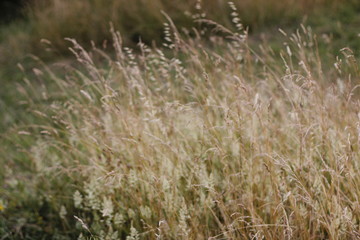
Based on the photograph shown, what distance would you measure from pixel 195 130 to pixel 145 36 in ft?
11.5

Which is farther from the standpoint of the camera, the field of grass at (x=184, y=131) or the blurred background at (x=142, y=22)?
the blurred background at (x=142, y=22)

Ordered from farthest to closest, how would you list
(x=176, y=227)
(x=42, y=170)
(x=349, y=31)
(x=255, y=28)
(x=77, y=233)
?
(x=255, y=28)
(x=349, y=31)
(x=42, y=170)
(x=77, y=233)
(x=176, y=227)

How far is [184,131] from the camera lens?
302 cm

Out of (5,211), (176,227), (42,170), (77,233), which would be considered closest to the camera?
(176,227)

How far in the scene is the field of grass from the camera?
204 cm

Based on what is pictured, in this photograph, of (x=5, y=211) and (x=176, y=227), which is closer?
(x=176, y=227)

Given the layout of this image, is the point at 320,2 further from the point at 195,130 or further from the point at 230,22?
the point at 195,130

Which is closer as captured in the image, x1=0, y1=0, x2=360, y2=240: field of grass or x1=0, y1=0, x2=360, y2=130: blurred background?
x1=0, y1=0, x2=360, y2=240: field of grass

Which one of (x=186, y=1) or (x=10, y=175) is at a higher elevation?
(x=186, y=1)

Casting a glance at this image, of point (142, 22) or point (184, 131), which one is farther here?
point (142, 22)

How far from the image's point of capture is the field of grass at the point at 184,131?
2.04m


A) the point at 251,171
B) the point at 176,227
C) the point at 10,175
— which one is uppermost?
the point at 251,171

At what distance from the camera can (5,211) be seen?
2.86m

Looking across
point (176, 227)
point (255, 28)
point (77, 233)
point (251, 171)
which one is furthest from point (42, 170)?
point (255, 28)
